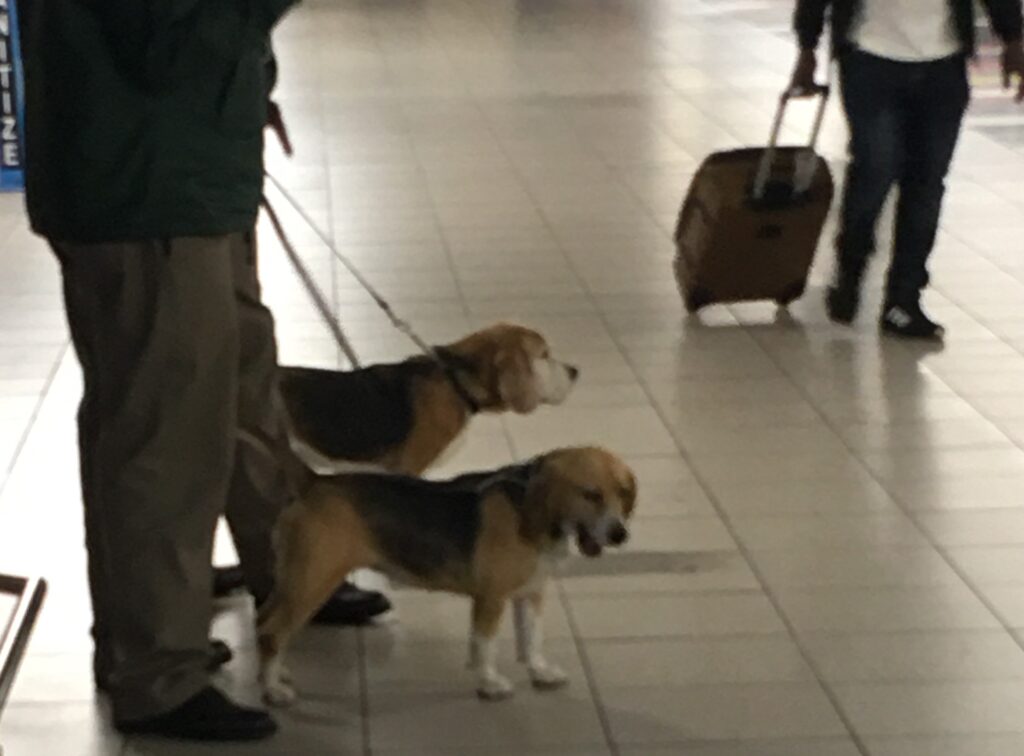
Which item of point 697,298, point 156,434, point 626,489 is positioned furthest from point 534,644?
point 697,298

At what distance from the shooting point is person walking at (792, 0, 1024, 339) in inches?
205

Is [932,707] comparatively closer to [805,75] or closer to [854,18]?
[854,18]

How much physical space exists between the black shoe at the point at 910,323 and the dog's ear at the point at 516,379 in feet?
7.39

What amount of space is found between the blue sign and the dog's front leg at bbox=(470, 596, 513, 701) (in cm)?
538

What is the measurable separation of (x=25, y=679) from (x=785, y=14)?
13476 millimetres

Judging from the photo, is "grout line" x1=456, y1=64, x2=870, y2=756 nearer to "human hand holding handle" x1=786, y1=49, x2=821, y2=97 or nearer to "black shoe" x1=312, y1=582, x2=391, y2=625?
"black shoe" x1=312, y1=582, x2=391, y2=625

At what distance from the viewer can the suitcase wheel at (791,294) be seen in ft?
19.1

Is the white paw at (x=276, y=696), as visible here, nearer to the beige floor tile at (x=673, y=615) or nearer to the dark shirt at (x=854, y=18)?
the beige floor tile at (x=673, y=615)

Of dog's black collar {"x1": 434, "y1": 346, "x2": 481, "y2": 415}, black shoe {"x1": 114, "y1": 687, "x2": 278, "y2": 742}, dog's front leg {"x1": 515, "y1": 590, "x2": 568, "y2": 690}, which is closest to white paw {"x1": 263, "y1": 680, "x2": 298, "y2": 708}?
black shoe {"x1": 114, "y1": 687, "x2": 278, "y2": 742}

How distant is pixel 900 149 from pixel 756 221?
536 millimetres

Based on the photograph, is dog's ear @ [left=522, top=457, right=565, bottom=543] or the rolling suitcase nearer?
dog's ear @ [left=522, top=457, right=565, bottom=543]

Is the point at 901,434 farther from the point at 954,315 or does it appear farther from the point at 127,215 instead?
the point at 127,215

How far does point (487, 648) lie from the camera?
3.15m

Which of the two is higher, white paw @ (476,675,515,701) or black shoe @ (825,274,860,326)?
white paw @ (476,675,515,701)
